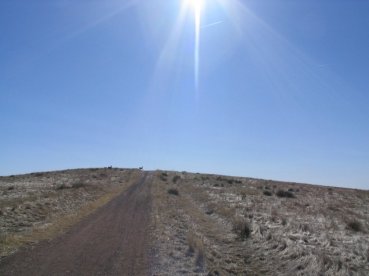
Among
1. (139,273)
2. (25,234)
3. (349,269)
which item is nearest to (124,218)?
(25,234)

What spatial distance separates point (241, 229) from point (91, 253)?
8163 mm

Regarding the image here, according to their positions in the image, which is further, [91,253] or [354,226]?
[354,226]

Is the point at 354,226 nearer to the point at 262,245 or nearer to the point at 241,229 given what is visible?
the point at 241,229

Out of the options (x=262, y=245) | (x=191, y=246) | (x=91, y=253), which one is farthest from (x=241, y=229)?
(x=91, y=253)

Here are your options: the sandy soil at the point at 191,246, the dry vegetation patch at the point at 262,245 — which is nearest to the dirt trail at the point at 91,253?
the sandy soil at the point at 191,246

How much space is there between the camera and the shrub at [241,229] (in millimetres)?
19266

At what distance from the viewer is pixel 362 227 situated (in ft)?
70.7

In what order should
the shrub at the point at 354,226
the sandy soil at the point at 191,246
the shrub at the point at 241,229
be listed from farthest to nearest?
the shrub at the point at 354,226, the shrub at the point at 241,229, the sandy soil at the point at 191,246

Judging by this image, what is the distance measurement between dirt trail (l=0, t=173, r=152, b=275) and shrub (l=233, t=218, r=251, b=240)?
177 inches

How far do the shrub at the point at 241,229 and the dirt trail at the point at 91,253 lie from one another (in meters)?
4.50

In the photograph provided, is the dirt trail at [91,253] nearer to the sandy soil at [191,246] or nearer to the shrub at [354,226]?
the sandy soil at [191,246]

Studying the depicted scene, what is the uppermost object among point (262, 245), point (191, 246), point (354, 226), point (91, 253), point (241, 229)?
point (354, 226)

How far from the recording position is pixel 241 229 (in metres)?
20.1

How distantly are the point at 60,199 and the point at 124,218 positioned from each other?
10.3 meters
